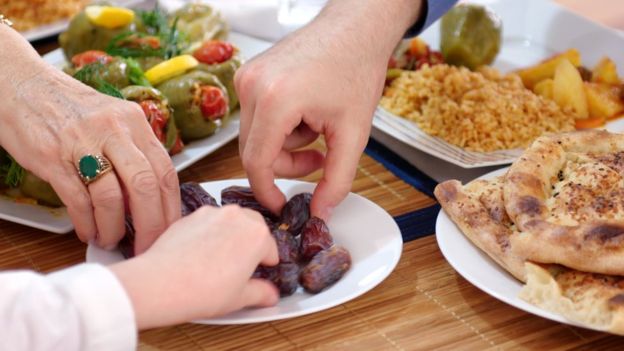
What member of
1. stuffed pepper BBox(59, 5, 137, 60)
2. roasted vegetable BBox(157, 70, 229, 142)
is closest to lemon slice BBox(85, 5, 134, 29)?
stuffed pepper BBox(59, 5, 137, 60)

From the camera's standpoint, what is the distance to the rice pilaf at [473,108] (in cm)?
179

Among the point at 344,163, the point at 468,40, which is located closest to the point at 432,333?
the point at 344,163

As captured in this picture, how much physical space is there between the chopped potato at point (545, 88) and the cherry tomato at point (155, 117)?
0.78 metres

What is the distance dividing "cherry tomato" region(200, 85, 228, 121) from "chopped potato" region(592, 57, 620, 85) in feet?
2.60

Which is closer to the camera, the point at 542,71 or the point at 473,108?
the point at 473,108

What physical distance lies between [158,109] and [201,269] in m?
0.68

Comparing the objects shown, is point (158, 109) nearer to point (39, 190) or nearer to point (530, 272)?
point (39, 190)

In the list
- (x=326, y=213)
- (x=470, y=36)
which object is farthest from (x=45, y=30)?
(x=326, y=213)

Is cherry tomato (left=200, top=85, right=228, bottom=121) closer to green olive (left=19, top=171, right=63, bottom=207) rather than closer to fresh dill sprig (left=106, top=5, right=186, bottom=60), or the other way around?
fresh dill sprig (left=106, top=5, right=186, bottom=60)

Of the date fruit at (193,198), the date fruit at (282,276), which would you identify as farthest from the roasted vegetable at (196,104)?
the date fruit at (282,276)

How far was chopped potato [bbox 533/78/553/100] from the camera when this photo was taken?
1967mm

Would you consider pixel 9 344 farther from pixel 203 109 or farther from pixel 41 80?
pixel 203 109

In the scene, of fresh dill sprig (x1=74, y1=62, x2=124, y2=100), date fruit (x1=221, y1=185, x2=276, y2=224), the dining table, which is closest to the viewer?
the dining table

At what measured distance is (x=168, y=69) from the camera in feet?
6.21
